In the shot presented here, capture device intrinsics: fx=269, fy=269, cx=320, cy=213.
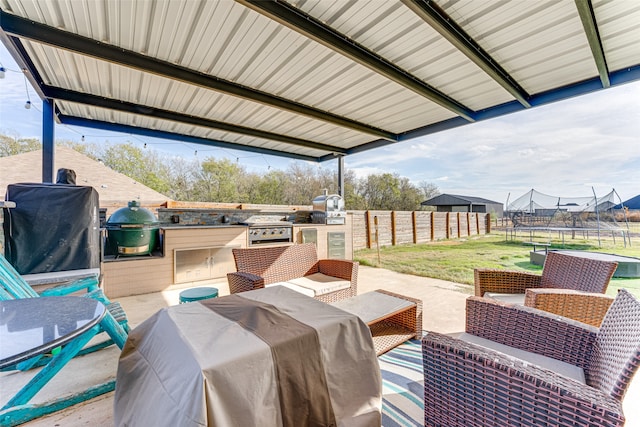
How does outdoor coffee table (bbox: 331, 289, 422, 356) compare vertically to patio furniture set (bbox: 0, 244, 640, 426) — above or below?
below

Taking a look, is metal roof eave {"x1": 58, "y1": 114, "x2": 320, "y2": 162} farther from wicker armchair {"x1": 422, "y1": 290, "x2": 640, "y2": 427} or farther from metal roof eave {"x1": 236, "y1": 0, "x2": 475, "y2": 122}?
wicker armchair {"x1": 422, "y1": 290, "x2": 640, "y2": 427}

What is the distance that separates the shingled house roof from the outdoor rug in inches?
337

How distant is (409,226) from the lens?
10289mm

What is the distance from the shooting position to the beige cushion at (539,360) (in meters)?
1.38

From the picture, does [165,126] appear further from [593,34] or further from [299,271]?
[593,34]

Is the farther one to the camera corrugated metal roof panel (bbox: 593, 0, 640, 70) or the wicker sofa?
the wicker sofa

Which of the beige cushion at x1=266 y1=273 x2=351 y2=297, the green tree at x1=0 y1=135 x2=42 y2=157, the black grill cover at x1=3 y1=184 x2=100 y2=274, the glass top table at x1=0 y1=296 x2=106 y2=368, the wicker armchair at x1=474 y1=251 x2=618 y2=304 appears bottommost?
the beige cushion at x1=266 y1=273 x2=351 y2=297

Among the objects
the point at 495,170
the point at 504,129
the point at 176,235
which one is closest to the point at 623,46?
the point at 176,235

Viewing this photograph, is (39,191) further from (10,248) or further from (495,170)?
(495,170)

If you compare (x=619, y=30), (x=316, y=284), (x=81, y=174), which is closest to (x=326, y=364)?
(x=316, y=284)

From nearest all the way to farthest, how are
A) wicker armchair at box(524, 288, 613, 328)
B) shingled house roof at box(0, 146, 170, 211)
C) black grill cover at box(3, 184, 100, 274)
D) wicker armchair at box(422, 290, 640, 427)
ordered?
wicker armchair at box(422, 290, 640, 427)
wicker armchair at box(524, 288, 613, 328)
black grill cover at box(3, 184, 100, 274)
shingled house roof at box(0, 146, 170, 211)

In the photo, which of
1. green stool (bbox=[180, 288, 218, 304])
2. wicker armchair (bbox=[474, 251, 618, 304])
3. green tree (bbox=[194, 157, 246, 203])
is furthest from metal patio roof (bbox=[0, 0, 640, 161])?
green tree (bbox=[194, 157, 246, 203])

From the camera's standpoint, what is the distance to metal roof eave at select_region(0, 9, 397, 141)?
2.34 metres

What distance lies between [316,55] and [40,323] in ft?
10.3
